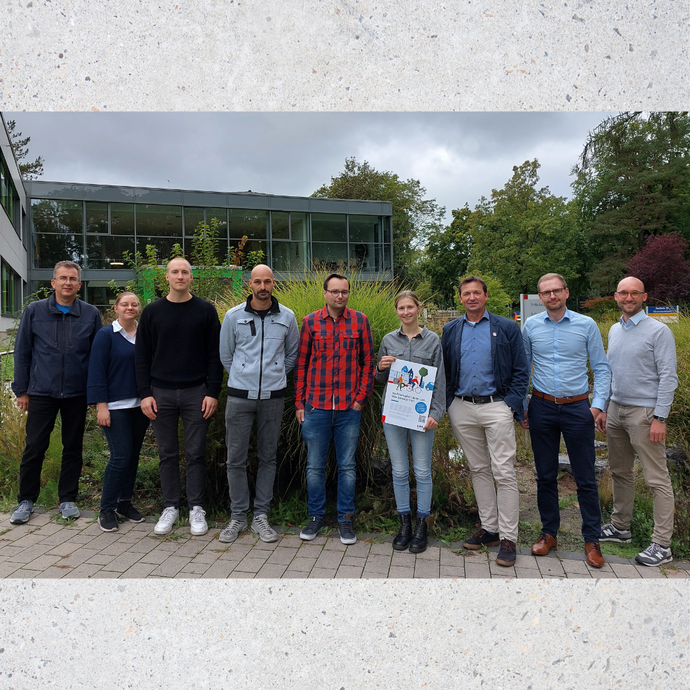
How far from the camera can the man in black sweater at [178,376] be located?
3135 mm

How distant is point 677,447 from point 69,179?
4.47 meters

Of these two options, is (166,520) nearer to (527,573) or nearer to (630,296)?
(527,573)

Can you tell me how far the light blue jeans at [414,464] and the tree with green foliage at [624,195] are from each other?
1.38 metres

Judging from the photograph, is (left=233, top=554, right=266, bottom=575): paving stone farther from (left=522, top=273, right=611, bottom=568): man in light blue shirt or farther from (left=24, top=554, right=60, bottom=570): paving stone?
(left=522, top=273, right=611, bottom=568): man in light blue shirt

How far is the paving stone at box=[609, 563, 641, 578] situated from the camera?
108 inches

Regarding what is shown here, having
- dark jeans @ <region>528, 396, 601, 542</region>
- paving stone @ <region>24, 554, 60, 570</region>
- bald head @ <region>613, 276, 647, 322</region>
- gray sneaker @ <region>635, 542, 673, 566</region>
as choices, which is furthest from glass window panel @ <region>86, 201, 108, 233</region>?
gray sneaker @ <region>635, 542, 673, 566</region>

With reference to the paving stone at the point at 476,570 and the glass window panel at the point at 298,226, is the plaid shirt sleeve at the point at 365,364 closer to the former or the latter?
the glass window panel at the point at 298,226

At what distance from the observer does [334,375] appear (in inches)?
123

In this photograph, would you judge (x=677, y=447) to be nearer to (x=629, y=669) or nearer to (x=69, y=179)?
(x=629, y=669)

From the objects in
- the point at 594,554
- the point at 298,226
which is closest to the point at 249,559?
the point at 594,554

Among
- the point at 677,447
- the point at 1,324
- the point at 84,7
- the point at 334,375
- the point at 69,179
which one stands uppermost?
the point at 84,7

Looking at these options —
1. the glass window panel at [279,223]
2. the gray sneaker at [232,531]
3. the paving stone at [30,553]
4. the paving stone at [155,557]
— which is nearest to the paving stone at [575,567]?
the gray sneaker at [232,531]

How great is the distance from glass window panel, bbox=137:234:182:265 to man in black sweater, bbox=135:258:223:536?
319 millimetres

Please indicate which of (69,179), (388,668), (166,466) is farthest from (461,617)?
(69,179)
